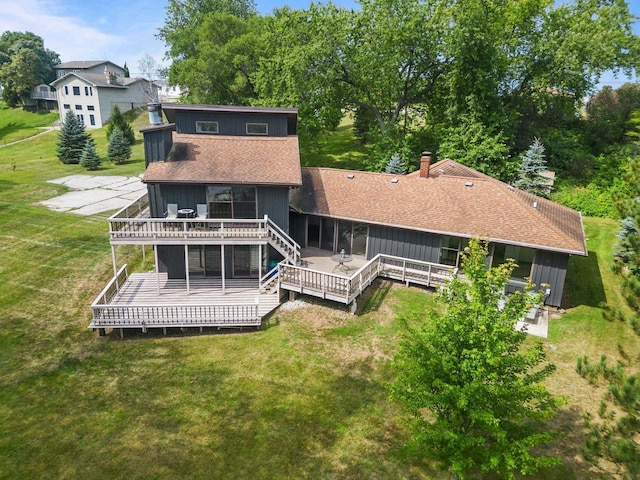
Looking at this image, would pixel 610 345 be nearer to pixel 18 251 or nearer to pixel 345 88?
pixel 345 88

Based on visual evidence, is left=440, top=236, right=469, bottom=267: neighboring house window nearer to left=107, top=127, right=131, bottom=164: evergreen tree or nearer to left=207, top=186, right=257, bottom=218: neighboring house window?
left=207, top=186, right=257, bottom=218: neighboring house window

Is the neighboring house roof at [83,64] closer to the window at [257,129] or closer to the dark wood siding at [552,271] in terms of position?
the window at [257,129]

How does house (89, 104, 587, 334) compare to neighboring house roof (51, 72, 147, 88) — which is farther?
neighboring house roof (51, 72, 147, 88)

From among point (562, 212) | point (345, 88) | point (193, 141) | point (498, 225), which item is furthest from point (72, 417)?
point (345, 88)

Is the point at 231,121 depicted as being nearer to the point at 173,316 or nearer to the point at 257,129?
the point at 257,129

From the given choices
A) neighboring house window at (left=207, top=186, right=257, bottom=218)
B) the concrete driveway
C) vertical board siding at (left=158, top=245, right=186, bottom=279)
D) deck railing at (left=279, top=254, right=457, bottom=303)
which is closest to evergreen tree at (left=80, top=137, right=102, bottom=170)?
the concrete driveway
